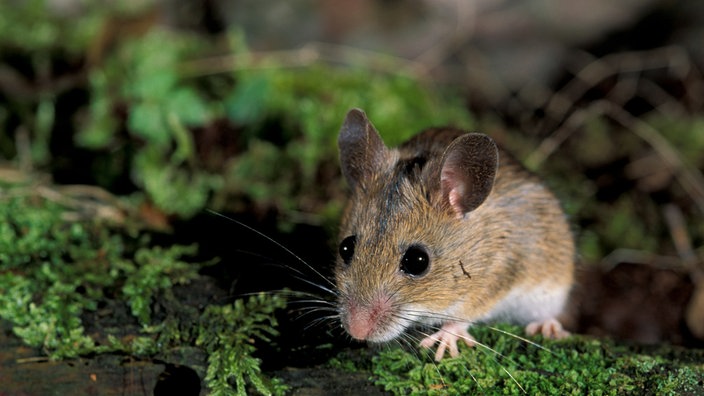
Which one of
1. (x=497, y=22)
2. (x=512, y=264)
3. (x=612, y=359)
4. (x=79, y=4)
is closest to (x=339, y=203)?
(x=512, y=264)

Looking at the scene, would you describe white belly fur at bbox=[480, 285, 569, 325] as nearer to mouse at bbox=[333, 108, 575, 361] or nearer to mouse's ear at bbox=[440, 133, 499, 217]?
mouse at bbox=[333, 108, 575, 361]

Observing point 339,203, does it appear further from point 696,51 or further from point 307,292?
point 696,51

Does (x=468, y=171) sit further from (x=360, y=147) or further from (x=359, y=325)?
(x=359, y=325)

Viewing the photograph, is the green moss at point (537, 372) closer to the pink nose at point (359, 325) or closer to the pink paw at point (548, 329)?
the pink nose at point (359, 325)

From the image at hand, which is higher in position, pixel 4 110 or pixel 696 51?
pixel 696 51

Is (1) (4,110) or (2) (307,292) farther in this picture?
(1) (4,110)

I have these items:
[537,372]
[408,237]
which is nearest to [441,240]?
[408,237]

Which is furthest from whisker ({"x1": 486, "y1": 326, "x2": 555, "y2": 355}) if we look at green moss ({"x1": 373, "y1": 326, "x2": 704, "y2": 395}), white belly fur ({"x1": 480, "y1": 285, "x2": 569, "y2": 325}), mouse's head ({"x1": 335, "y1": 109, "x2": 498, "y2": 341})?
white belly fur ({"x1": 480, "y1": 285, "x2": 569, "y2": 325})

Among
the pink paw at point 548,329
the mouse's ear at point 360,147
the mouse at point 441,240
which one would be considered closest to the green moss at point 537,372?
the mouse at point 441,240
